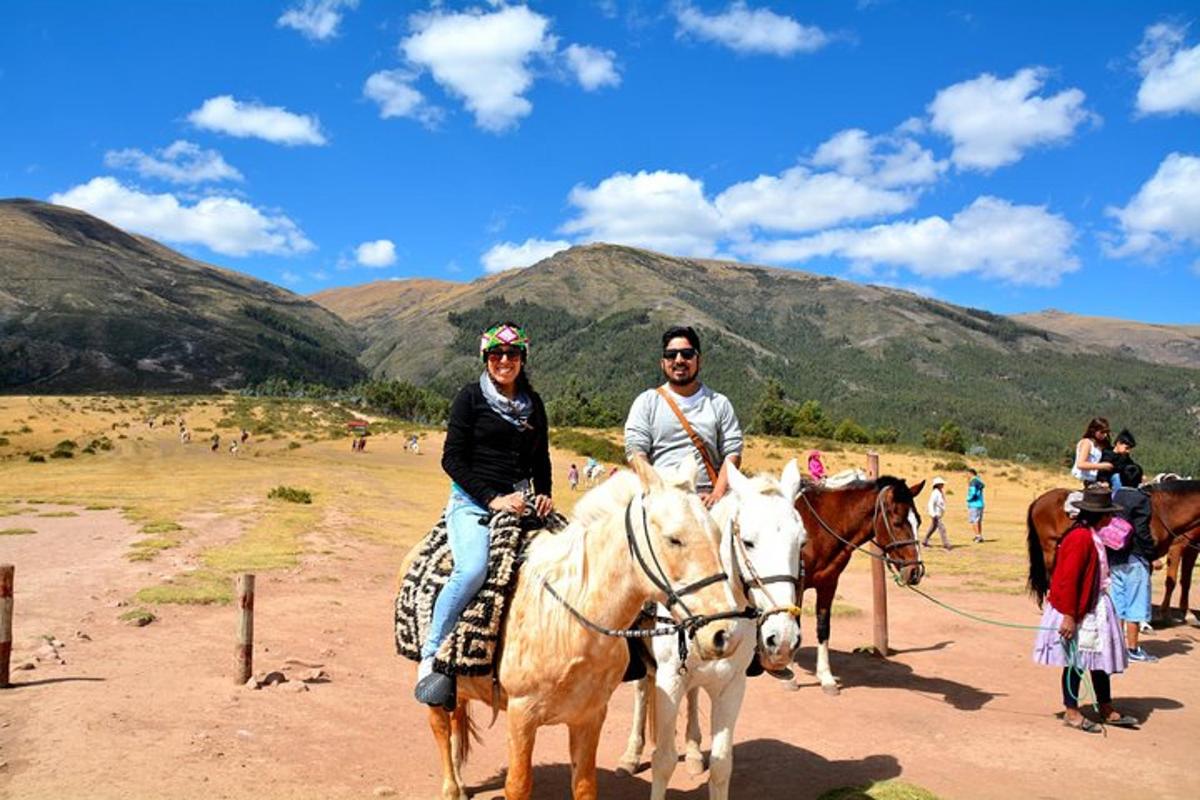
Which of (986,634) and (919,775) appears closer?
(919,775)

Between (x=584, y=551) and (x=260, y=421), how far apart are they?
7513 cm

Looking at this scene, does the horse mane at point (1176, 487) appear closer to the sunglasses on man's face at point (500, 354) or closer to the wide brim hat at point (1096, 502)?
the wide brim hat at point (1096, 502)

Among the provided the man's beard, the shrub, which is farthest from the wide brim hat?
the shrub

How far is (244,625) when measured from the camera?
8.25 meters

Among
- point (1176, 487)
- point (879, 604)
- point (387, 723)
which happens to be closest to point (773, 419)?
point (1176, 487)

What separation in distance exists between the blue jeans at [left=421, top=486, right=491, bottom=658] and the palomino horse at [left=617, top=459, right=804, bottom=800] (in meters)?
1.26

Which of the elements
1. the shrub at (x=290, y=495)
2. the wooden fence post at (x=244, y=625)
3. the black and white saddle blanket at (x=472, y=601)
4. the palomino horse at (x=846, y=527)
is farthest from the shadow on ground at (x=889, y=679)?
the shrub at (x=290, y=495)

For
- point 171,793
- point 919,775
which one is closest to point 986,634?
point 919,775

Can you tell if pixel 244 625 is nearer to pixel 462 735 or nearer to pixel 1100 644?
pixel 462 735

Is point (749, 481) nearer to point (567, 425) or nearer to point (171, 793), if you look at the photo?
point (171, 793)

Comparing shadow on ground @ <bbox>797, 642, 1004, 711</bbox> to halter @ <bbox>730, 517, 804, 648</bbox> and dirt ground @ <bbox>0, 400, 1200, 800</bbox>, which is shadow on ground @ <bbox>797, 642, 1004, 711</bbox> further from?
halter @ <bbox>730, 517, 804, 648</bbox>

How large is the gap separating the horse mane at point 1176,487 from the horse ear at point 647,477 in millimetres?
12404

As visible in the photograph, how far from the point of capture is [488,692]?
4.83 metres

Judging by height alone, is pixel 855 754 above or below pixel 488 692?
below
